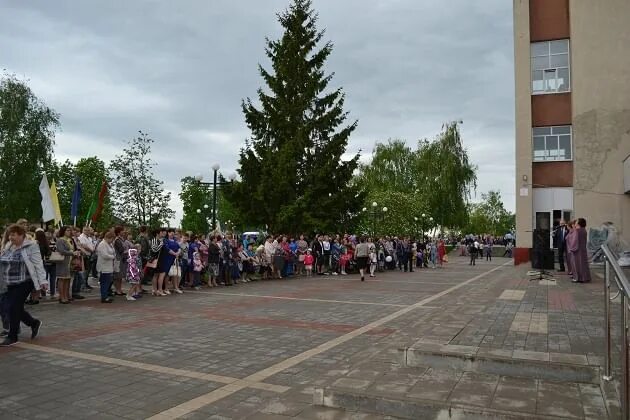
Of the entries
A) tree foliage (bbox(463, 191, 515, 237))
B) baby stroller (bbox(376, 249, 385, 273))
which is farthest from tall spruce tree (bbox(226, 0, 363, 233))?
tree foliage (bbox(463, 191, 515, 237))

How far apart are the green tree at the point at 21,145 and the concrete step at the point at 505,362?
142 feet

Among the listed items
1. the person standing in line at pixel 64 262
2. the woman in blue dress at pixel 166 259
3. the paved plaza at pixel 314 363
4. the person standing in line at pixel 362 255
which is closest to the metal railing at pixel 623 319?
the paved plaza at pixel 314 363

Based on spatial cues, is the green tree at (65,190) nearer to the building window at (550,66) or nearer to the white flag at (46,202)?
the white flag at (46,202)

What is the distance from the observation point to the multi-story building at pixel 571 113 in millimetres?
25188

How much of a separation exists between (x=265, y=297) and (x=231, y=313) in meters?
3.28

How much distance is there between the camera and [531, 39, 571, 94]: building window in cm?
2661

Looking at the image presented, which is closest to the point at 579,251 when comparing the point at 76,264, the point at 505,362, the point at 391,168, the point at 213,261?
the point at 213,261

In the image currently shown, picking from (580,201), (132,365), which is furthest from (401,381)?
(580,201)

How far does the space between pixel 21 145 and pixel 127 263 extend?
3436 centimetres

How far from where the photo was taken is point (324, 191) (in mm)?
31875

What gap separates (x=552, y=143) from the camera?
87.6 feet

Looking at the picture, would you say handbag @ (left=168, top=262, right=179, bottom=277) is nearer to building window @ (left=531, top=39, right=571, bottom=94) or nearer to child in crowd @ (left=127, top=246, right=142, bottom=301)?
child in crowd @ (left=127, top=246, right=142, bottom=301)

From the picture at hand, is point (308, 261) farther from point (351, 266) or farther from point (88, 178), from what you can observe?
point (88, 178)

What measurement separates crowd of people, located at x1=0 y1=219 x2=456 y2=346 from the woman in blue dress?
0.03 m
